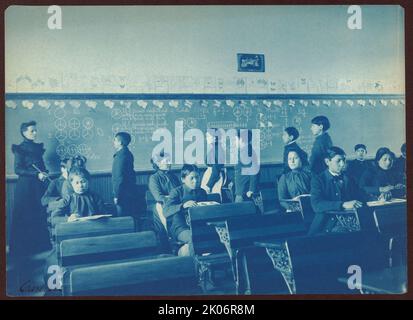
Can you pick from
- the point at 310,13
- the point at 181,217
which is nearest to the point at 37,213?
the point at 181,217

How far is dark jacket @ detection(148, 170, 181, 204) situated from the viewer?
10.9 ft

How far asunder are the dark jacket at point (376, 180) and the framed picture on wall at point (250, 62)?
0.83 metres

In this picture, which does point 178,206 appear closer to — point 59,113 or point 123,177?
point 123,177

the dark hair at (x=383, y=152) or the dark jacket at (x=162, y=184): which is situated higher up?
the dark hair at (x=383, y=152)

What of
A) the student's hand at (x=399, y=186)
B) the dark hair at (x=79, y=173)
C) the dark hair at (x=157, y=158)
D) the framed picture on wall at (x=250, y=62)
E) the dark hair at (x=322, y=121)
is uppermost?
the framed picture on wall at (x=250, y=62)

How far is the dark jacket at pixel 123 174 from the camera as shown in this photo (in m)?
3.31

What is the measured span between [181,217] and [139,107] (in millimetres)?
637

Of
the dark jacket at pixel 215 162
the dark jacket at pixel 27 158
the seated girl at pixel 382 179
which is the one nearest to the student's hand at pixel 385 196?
the seated girl at pixel 382 179

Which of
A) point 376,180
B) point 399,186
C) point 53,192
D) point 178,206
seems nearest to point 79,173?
point 53,192

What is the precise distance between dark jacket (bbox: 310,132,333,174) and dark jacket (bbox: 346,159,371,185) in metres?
0.15

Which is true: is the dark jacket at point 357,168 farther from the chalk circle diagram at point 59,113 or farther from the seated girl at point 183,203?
the chalk circle diagram at point 59,113

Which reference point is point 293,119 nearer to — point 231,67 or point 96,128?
point 231,67

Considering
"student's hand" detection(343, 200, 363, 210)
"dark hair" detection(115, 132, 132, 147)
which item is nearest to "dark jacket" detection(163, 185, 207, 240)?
"dark hair" detection(115, 132, 132, 147)

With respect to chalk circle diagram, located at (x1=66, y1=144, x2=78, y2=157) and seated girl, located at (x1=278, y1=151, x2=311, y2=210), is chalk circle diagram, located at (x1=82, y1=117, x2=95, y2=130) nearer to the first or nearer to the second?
chalk circle diagram, located at (x1=66, y1=144, x2=78, y2=157)
